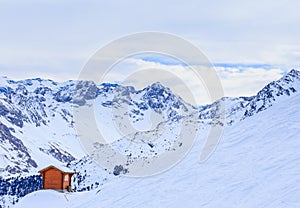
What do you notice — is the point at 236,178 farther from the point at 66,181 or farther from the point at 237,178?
the point at 66,181

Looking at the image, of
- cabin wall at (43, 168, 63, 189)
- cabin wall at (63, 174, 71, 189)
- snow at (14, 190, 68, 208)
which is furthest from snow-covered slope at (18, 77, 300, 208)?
cabin wall at (63, 174, 71, 189)

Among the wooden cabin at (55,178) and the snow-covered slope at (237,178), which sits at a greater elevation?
the snow-covered slope at (237,178)

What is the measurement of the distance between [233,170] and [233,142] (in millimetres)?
7386

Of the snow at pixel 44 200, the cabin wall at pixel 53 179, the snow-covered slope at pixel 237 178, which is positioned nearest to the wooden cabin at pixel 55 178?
the cabin wall at pixel 53 179

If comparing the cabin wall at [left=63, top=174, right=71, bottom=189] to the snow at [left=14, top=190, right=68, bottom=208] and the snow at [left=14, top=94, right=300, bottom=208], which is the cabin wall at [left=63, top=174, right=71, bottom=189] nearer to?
the snow at [left=14, top=190, right=68, bottom=208]

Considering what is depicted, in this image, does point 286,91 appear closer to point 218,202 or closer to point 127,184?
point 127,184

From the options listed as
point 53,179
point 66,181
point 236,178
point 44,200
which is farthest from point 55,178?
point 236,178

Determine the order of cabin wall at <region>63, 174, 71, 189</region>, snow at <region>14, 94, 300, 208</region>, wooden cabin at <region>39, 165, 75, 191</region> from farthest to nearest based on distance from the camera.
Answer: cabin wall at <region>63, 174, 71, 189</region> → wooden cabin at <region>39, 165, 75, 191</region> → snow at <region>14, 94, 300, 208</region>

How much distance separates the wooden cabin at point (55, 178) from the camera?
4369 centimetres

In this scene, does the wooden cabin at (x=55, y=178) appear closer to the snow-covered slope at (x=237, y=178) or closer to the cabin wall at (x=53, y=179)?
the cabin wall at (x=53, y=179)

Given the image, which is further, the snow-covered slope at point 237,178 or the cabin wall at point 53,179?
the cabin wall at point 53,179

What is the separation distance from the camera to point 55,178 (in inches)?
1731

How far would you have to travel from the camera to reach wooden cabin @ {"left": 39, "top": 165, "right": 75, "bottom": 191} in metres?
43.7

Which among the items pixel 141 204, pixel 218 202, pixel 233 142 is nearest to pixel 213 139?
pixel 233 142
